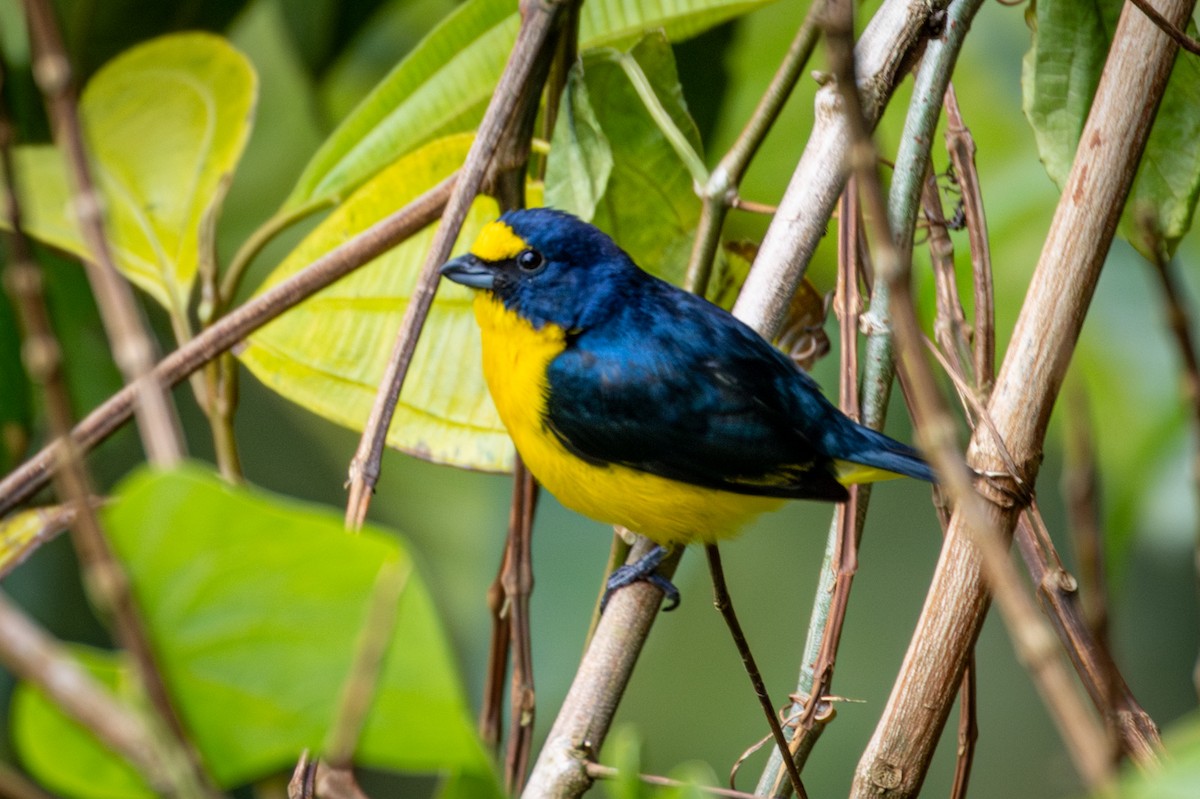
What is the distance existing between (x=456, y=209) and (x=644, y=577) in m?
0.37

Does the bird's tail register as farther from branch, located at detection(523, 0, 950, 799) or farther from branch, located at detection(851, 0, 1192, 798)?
branch, located at detection(851, 0, 1192, 798)

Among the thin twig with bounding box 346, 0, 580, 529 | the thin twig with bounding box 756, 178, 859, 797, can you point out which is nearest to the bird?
the thin twig with bounding box 756, 178, 859, 797

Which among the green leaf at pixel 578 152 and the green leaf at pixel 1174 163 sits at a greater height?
the green leaf at pixel 1174 163

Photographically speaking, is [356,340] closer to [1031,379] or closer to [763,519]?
[1031,379]

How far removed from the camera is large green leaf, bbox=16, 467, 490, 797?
0.39 meters

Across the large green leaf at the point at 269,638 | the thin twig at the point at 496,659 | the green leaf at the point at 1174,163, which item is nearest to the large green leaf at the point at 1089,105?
the green leaf at the point at 1174,163

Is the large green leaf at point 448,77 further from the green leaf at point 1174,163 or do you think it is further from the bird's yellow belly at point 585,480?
the green leaf at point 1174,163

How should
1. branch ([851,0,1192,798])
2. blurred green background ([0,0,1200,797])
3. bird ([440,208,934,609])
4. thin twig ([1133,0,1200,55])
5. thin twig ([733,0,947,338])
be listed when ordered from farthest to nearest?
blurred green background ([0,0,1200,797])
bird ([440,208,934,609])
thin twig ([733,0,947,338])
thin twig ([1133,0,1200,55])
branch ([851,0,1192,798])

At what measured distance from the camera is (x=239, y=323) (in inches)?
38.2

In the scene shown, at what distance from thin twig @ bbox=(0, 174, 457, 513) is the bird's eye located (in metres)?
0.23

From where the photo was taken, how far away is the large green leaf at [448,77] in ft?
4.28

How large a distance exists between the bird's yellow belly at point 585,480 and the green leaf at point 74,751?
2.80 ft

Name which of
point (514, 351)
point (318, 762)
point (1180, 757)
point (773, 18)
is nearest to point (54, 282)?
point (514, 351)

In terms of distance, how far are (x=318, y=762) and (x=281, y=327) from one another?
723 mm
